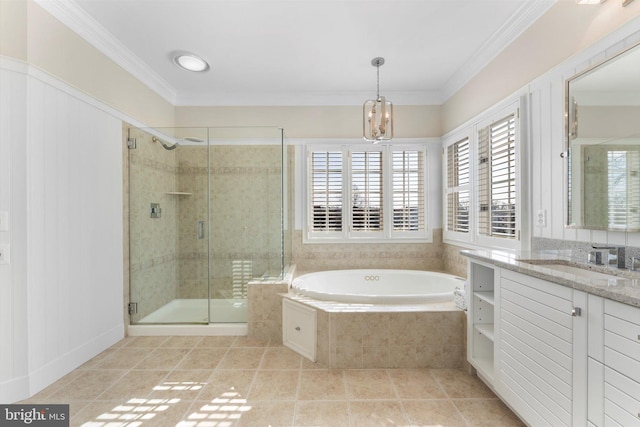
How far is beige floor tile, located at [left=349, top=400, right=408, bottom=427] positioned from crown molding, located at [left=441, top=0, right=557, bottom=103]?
267 centimetres

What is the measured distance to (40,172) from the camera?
190 cm

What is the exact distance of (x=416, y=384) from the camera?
200 centimetres

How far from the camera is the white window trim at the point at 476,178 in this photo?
213cm

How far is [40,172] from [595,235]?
3349mm

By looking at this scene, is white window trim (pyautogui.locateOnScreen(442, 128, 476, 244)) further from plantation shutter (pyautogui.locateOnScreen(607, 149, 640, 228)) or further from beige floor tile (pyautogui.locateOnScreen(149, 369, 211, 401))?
beige floor tile (pyautogui.locateOnScreen(149, 369, 211, 401))

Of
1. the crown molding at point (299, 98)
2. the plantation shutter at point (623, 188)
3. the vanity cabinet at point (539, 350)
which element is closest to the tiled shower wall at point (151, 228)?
the crown molding at point (299, 98)

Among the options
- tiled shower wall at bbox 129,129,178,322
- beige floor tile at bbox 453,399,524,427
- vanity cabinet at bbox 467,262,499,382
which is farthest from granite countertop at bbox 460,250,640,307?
tiled shower wall at bbox 129,129,178,322

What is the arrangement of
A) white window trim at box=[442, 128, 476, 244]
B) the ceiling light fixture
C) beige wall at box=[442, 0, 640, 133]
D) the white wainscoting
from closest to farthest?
beige wall at box=[442, 0, 640, 133]
the white wainscoting
the ceiling light fixture
white window trim at box=[442, 128, 476, 244]

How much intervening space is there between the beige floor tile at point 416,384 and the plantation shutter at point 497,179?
48.4 inches

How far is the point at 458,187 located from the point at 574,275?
197cm

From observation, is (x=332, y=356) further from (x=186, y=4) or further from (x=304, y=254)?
(x=186, y=4)

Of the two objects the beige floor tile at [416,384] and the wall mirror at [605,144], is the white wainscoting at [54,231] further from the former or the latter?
the wall mirror at [605,144]

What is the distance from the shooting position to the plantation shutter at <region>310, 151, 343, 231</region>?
3.52 metres

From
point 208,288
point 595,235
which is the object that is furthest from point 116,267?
point 595,235
